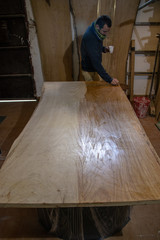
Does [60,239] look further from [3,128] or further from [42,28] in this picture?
[42,28]

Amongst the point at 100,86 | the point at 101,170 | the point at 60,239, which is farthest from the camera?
the point at 100,86

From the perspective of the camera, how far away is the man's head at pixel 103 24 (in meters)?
1.78

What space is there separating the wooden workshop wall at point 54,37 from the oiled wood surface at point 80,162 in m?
1.90

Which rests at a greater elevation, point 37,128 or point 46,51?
point 46,51

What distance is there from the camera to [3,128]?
2.43 metres

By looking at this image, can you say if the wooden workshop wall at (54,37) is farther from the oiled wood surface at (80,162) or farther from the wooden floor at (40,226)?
the wooden floor at (40,226)

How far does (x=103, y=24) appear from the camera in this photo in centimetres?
180

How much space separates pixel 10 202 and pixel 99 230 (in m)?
0.72

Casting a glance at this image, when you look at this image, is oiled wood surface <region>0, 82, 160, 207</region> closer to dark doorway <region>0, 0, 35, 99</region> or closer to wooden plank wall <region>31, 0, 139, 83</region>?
wooden plank wall <region>31, 0, 139, 83</region>

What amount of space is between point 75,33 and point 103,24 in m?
1.00

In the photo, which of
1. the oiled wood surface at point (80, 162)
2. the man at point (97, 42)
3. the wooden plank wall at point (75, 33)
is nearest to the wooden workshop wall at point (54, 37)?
the wooden plank wall at point (75, 33)

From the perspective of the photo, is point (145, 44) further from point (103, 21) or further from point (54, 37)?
point (54, 37)

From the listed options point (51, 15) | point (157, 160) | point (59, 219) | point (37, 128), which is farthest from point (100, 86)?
point (51, 15)

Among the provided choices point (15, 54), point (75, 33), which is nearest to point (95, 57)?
point (75, 33)
